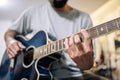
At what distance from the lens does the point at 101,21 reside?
1.53 m

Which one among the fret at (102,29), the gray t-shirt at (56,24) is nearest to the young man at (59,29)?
the gray t-shirt at (56,24)

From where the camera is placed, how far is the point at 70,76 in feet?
3.15

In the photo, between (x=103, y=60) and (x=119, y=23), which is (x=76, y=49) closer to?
(x=119, y=23)

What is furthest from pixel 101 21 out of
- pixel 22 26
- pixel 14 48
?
pixel 14 48

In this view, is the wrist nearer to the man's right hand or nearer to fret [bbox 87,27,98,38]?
the man's right hand

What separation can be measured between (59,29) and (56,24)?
40mm

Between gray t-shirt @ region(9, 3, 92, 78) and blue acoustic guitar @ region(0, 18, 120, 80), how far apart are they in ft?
0.18

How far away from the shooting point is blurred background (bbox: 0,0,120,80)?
4.16 ft

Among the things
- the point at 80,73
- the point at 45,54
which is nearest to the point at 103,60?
the point at 80,73

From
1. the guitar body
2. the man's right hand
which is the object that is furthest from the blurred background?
the man's right hand

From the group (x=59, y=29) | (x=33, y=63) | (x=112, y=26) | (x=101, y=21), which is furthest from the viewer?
(x=101, y=21)

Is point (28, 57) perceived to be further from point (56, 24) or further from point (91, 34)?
point (91, 34)

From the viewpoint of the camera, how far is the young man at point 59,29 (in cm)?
85

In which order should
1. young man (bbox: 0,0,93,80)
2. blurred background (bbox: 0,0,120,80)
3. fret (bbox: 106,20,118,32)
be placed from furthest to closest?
blurred background (bbox: 0,0,120,80)
young man (bbox: 0,0,93,80)
fret (bbox: 106,20,118,32)
